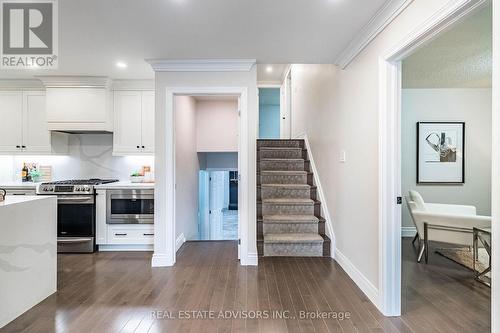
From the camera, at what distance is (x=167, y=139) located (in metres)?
3.36

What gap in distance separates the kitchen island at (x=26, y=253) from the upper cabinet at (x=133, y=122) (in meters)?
1.61

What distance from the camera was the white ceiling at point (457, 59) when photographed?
102 inches

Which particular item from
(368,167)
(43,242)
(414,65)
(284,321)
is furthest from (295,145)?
(43,242)

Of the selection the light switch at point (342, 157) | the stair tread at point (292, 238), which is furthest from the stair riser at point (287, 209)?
the light switch at point (342, 157)

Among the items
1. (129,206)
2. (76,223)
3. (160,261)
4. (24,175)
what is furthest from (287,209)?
(24,175)

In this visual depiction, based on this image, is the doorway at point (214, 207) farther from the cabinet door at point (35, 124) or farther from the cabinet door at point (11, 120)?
the cabinet door at point (11, 120)

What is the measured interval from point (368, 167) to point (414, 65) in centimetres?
183

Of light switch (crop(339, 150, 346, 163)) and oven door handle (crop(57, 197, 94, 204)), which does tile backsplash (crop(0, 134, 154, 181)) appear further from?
light switch (crop(339, 150, 346, 163))

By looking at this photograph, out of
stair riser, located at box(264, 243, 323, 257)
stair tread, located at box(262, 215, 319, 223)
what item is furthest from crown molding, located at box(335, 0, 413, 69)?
stair riser, located at box(264, 243, 323, 257)

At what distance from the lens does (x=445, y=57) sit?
10.8 ft

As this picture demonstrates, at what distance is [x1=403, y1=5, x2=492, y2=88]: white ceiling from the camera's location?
260 centimetres

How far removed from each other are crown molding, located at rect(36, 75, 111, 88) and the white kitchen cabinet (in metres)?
0.29

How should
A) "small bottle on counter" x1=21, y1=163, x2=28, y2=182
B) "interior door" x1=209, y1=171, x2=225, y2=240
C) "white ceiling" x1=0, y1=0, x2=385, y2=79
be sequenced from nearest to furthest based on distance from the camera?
"white ceiling" x1=0, y1=0, x2=385, y2=79, "small bottle on counter" x1=21, y1=163, x2=28, y2=182, "interior door" x1=209, y1=171, x2=225, y2=240

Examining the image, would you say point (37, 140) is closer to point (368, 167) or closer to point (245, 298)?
point (245, 298)
